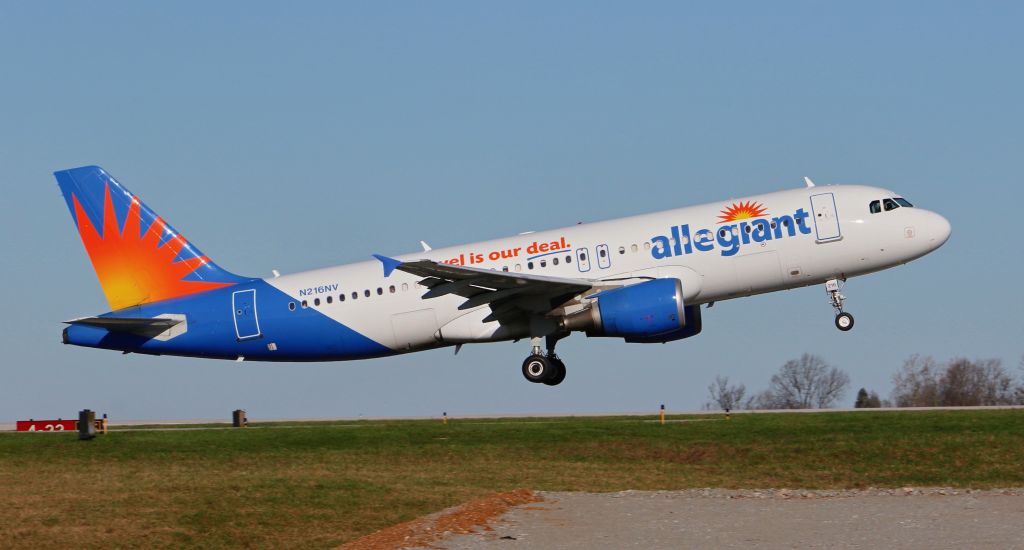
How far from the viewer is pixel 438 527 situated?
912 inches

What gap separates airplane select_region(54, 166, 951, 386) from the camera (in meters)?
37.0

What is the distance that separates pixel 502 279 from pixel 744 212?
275 inches

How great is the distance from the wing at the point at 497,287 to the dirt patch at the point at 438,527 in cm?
1069

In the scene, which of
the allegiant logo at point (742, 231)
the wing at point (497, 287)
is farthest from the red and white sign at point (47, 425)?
the allegiant logo at point (742, 231)

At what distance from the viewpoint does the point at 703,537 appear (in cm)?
2188

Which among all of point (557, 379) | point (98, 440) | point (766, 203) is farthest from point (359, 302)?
point (766, 203)

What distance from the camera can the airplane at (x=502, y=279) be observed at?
37031 millimetres

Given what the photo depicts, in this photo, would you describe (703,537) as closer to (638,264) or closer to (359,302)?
(638,264)

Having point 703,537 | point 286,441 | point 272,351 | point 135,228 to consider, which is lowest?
point 703,537

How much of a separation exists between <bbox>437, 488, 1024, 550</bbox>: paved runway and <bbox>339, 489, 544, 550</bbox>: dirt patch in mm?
322

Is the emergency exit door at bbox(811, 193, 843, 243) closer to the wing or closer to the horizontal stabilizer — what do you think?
the wing

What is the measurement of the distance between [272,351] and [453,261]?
6.27 metres

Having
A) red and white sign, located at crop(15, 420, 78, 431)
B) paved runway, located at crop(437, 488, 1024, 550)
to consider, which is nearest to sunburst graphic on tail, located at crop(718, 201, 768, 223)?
paved runway, located at crop(437, 488, 1024, 550)

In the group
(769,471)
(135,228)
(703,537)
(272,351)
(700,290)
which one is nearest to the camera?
(703,537)
